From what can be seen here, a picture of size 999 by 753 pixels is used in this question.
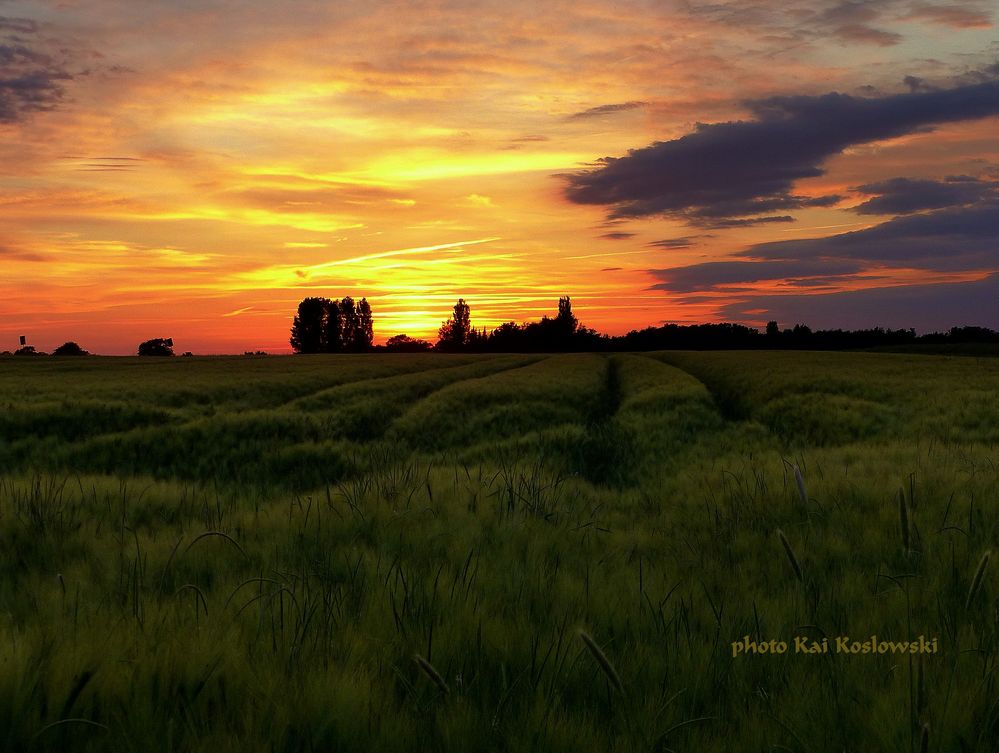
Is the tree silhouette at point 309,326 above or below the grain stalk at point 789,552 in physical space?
above

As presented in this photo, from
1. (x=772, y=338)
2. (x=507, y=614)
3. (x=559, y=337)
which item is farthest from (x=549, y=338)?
(x=507, y=614)

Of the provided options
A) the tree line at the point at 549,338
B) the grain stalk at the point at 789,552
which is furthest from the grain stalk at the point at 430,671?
the tree line at the point at 549,338

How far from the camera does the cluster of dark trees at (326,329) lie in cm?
14525

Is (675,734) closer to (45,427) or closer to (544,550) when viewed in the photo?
(544,550)

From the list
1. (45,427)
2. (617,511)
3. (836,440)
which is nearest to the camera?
(617,511)

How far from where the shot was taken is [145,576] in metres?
3.31

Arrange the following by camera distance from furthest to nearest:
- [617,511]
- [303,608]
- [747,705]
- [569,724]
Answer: [617,511]
[303,608]
[747,705]
[569,724]

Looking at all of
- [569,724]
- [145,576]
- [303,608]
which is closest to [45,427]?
[145,576]

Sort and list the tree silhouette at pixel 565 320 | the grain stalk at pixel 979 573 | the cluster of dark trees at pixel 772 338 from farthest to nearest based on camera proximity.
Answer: the tree silhouette at pixel 565 320 → the cluster of dark trees at pixel 772 338 → the grain stalk at pixel 979 573

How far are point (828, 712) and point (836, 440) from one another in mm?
11394

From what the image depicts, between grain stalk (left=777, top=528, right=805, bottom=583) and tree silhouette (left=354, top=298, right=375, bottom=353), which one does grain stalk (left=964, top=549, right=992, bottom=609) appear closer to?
grain stalk (left=777, top=528, right=805, bottom=583)

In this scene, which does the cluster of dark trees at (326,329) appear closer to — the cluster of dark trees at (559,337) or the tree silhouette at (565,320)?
the cluster of dark trees at (559,337)

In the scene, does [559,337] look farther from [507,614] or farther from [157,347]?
[507,614]

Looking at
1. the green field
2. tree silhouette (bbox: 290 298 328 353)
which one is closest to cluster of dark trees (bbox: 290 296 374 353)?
tree silhouette (bbox: 290 298 328 353)
